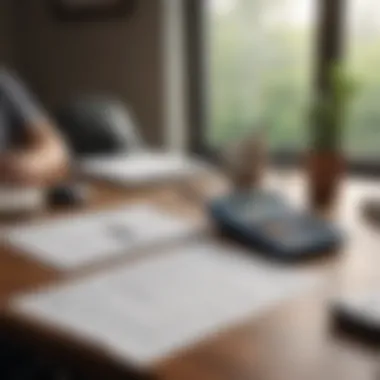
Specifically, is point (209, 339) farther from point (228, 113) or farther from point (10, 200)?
point (228, 113)

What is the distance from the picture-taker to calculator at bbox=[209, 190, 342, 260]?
55.0 inches

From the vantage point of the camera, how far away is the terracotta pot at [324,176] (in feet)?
5.98

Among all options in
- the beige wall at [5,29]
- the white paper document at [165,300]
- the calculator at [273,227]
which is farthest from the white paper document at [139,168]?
the beige wall at [5,29]

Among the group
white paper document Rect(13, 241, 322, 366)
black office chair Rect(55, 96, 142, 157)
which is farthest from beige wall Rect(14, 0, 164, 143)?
white paper document Rect(13, 241, 322, 366)

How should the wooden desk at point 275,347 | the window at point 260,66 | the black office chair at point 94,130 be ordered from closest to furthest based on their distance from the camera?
Answer: the wooden desk at point 275,347, the black office chair at point 94,130, the window at point 260,66

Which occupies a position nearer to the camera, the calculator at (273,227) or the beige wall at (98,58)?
the calculator at (273,227)

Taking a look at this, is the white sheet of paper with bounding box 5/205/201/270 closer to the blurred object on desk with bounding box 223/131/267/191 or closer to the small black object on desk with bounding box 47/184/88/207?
the small black object on desk with bounding box 47/184/88/207

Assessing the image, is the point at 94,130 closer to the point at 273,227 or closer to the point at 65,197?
the point at 65,197

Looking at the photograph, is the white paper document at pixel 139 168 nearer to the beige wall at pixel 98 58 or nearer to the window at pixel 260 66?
the window at pixel 260 66

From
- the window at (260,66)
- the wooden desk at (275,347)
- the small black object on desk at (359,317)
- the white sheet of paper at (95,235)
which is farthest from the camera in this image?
the window at (260,66)

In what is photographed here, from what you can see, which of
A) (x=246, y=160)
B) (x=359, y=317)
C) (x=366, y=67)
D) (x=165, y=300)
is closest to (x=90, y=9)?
(x=366, y=67)

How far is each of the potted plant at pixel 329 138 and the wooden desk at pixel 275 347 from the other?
51cm

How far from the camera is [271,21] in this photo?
11.2ft

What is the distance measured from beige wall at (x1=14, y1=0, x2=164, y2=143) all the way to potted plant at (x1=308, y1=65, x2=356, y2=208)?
1.77m
